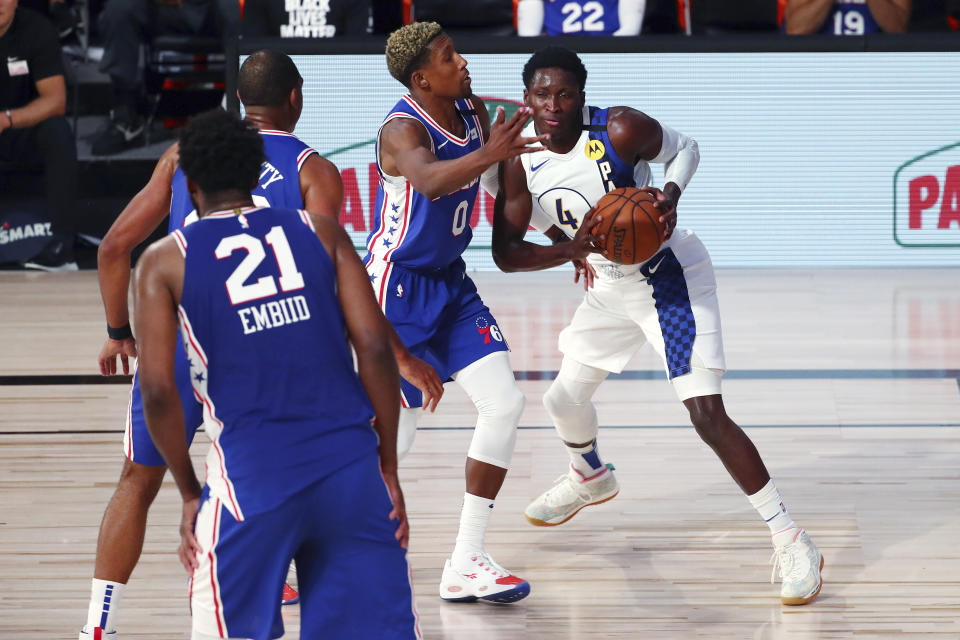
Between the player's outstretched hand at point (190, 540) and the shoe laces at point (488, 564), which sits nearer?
the player's outstretched hand at point (190, 540)

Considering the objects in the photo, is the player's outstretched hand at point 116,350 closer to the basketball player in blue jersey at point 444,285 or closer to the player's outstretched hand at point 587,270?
the basketball player in blue jersey at point 444,285

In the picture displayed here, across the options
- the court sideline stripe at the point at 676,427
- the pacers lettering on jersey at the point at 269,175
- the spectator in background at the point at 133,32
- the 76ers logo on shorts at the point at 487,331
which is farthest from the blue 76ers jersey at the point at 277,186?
the spectator in background at the point at 133,32

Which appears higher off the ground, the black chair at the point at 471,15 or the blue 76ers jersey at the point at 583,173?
the blue 76ers jersey at the point at 583,173

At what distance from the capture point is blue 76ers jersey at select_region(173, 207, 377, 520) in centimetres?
242

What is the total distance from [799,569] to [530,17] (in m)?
5.80

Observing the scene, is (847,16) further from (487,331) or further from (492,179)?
(487,331)

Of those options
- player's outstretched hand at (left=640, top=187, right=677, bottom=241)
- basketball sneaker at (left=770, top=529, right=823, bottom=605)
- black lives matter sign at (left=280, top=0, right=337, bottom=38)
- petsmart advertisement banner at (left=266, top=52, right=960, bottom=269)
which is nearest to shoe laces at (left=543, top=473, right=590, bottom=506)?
basketball sneaker at (left=770, top=529, right=823, bottom=605)

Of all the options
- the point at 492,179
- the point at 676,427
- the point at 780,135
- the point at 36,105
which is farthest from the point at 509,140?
the point at 36,105

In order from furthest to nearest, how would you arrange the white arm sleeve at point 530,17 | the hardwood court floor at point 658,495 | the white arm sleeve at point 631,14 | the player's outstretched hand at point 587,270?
the white arm sleeve at point 530,17
the white arm sleeve at point 631,14
the player's outstretched hand at point 587,270
the hardwood court floor at point 658,495

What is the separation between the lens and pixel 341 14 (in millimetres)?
8828

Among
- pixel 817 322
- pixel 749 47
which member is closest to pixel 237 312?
pixel 817 322

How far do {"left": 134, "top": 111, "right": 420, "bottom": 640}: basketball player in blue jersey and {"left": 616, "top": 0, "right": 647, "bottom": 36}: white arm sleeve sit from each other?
648cm

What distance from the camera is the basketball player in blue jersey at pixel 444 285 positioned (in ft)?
12.5

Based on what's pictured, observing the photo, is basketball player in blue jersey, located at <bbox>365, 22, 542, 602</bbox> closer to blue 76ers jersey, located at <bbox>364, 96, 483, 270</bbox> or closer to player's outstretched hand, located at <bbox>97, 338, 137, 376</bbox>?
blue 76ers jersey, located at <bbox>364, 96, 483, 270</bbox>
